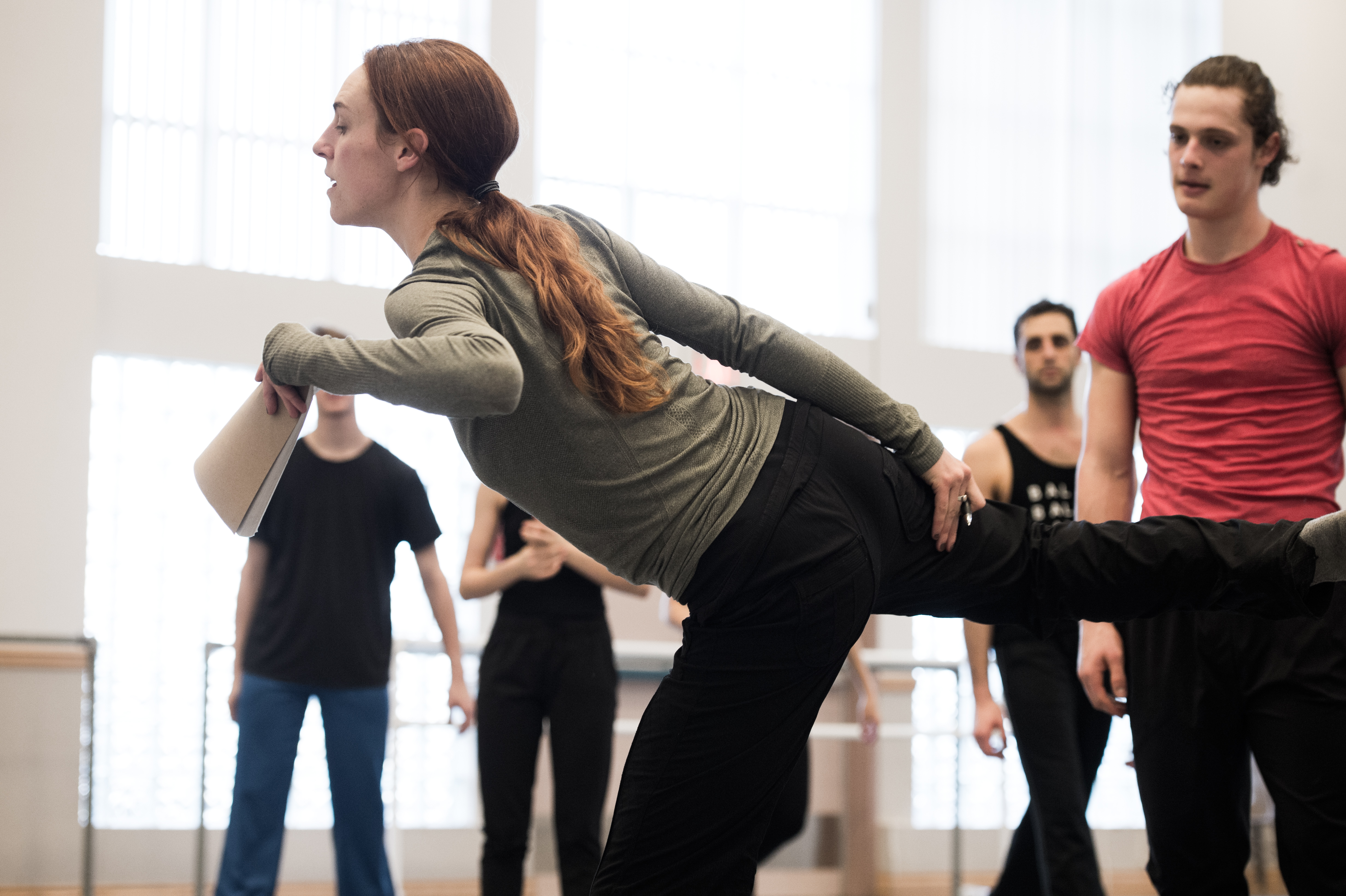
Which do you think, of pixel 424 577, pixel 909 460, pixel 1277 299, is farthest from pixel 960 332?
pixel 909 460

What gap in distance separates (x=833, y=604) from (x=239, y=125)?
13.3ft

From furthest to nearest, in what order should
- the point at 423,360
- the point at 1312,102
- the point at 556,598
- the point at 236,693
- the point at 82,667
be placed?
the point at 1312,102 < the point at 82,667 < the point at 236,693 < the point at 556,598 < the point at 423,360

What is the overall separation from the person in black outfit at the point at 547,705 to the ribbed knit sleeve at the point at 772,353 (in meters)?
1.22

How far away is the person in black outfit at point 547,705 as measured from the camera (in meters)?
2.63

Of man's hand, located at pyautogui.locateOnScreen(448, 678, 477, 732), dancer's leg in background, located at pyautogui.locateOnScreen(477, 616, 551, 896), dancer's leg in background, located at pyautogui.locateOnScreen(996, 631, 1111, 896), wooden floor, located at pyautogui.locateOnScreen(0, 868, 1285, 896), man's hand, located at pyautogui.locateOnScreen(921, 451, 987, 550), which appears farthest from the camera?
wooden floor, located at pyautogui.locateOnScreen(0, 868, 1285, 896)

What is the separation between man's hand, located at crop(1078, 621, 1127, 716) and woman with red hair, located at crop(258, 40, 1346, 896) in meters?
0.50

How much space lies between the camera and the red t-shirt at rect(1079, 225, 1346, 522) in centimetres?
176

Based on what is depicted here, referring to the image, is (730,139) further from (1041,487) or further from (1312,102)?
(1041,487)

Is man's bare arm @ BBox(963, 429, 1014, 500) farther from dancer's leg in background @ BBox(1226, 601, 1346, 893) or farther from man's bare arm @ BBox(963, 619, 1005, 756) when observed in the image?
dancer's leg in background @ BBox(1226, 601, 1346, 893)

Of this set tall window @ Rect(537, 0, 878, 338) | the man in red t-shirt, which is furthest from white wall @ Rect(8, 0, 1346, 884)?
the man in red t-shirt

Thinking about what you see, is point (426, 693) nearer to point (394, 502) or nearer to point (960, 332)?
point (394, 502)

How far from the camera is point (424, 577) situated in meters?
3.09

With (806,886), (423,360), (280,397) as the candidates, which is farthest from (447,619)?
A: (806,886)

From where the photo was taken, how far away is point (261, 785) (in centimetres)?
284
